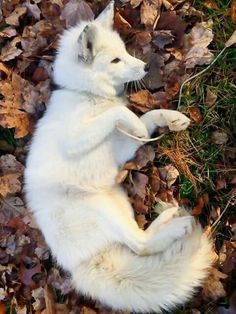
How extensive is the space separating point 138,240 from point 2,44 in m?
1.86

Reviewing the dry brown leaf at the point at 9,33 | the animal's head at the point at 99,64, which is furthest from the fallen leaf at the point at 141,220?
the dry brown leaf at the point at 9,33

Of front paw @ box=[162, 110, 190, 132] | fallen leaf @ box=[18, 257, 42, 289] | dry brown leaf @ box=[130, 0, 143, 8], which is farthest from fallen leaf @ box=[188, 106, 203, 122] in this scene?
fallen leaf @ box=[18, 257, 42, 289]

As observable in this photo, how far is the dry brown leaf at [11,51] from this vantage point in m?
4.15

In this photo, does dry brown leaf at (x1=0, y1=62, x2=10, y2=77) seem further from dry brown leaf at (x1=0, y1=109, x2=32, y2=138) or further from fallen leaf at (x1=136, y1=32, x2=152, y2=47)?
fallen leaf at (x1=136, y1=32, x2=152, y2=47)

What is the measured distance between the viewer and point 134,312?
3.73 metres

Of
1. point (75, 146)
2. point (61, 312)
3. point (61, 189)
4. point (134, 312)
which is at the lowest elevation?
point (61, 312)

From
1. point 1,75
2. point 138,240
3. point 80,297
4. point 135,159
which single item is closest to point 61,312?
point 80,297

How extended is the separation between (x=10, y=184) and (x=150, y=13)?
5.23 feet

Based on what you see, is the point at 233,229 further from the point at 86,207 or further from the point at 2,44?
the point at 2,44

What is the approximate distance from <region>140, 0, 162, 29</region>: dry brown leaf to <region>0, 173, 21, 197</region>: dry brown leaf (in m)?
1.44

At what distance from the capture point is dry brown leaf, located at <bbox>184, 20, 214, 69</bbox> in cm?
384

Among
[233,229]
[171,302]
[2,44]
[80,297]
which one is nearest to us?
[171,302]

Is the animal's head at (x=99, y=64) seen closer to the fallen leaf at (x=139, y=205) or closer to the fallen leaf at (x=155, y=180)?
the fallen leaf at (x=155, y=180)

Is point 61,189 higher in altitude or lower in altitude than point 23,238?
higher
